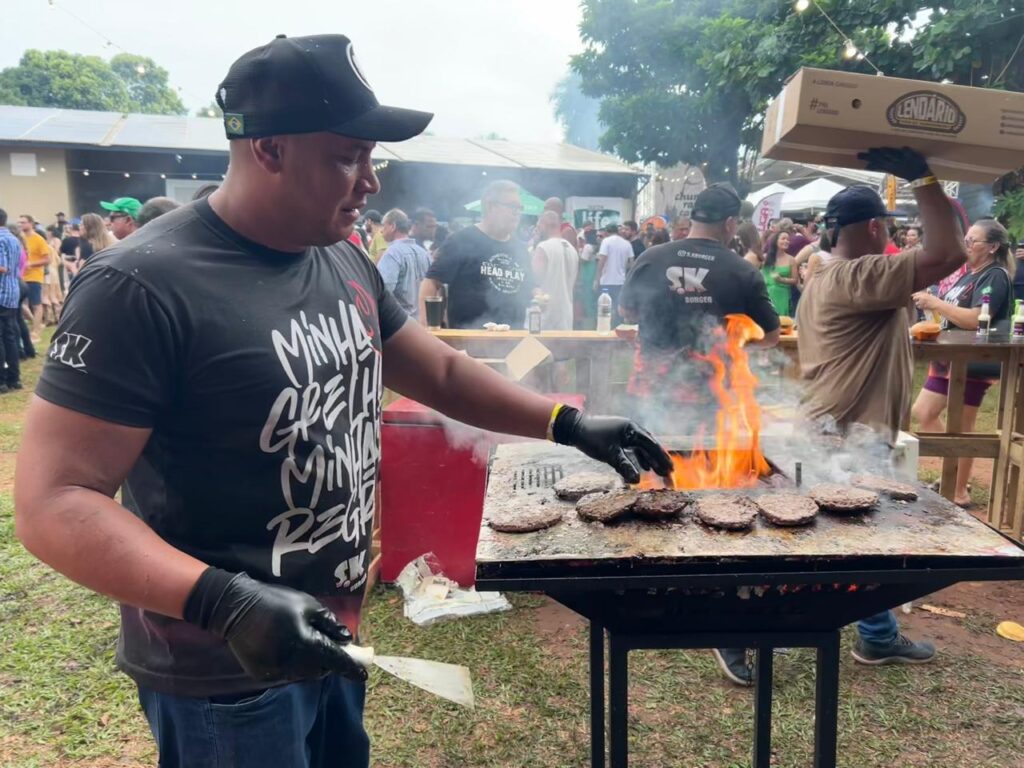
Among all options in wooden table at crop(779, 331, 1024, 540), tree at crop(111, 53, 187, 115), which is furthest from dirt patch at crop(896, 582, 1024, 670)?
tree at crop(111, 53, 187, 115)

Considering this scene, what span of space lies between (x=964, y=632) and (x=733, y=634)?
2.68 meters

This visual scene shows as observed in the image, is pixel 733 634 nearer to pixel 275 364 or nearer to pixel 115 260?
pixel 275 364

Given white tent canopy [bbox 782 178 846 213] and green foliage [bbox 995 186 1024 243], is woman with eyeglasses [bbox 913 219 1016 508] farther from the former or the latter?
white tent canopy [bbox 782 178 846 213]

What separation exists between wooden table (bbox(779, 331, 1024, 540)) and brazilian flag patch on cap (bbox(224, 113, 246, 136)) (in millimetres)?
4695

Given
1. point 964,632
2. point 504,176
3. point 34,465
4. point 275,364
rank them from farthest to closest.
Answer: point 504,176 < point 964,632 < point 275,364 < point 34,465

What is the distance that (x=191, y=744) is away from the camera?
57.2 inches

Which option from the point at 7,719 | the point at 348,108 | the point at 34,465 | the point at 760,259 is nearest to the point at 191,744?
the point at 34,465

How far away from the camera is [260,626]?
3.89 feet

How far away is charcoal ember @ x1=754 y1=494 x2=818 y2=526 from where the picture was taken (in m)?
1.93

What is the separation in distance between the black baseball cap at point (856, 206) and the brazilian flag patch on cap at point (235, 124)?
299 centimetres

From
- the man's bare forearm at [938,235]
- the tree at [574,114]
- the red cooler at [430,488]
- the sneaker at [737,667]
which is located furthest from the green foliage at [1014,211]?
the tree at [574,114]

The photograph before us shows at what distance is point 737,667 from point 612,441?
1962 millimetres

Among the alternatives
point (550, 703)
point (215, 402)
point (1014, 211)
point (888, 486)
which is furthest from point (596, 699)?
point (1014, 211)

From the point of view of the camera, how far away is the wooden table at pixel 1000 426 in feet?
15.9
